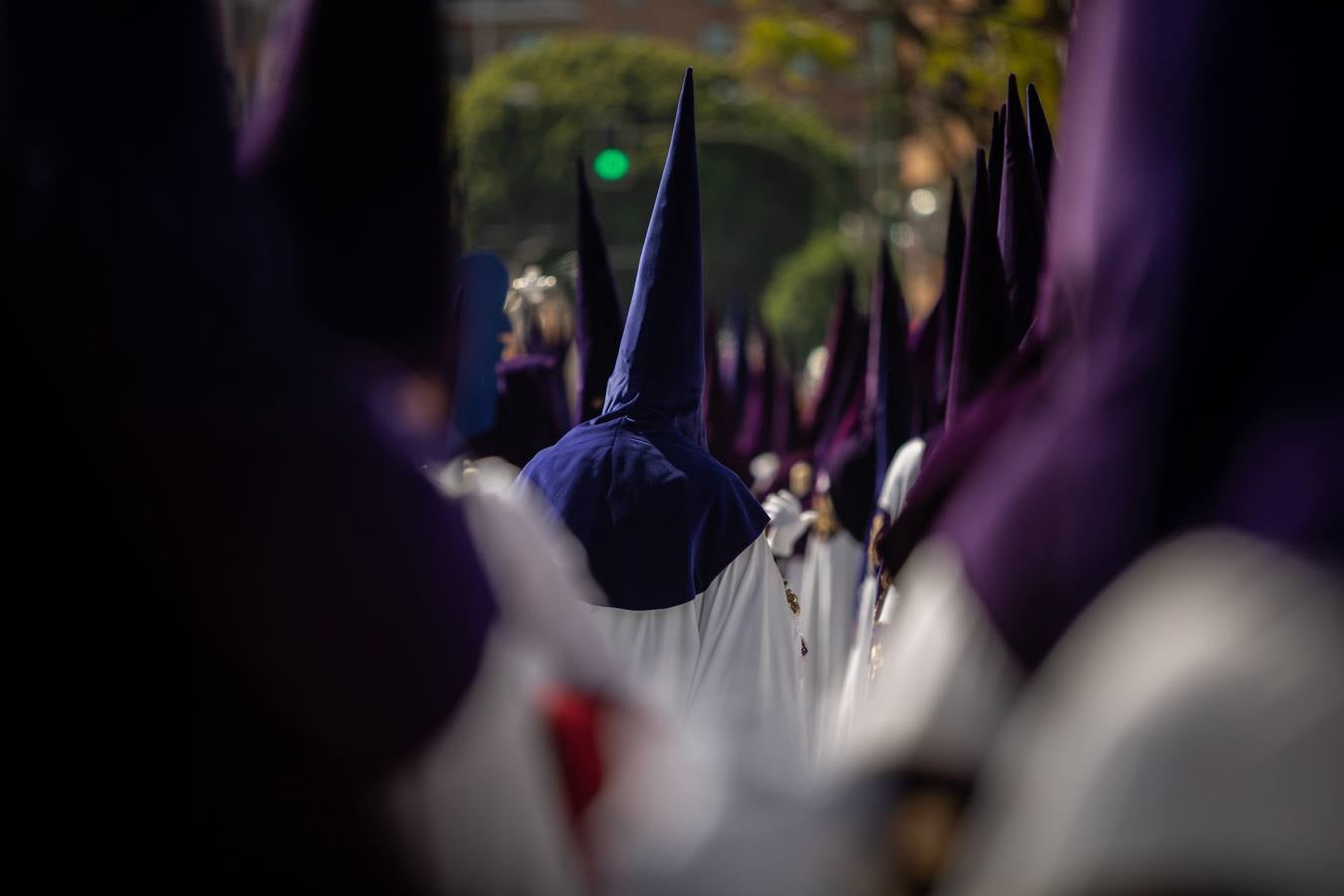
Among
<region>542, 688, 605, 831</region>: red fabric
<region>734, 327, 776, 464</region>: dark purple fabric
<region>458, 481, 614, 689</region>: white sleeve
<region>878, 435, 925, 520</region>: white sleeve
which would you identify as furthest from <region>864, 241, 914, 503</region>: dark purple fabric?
<region>542, 688, 605, 831</region>: red fabric

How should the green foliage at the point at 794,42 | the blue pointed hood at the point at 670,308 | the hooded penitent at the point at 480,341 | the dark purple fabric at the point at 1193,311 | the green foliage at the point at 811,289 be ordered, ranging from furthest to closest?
the green foliage at the point at 811,289 → the green foliage at the point at 794,42 → the hooded penitent at the point at 480,341 → the blue pointed hood at the point at 670,308 → the dark purple fabric at the point at 1193,311

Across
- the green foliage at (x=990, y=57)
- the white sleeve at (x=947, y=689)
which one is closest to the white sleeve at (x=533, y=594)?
the white sleeve at (x=947, y=689)

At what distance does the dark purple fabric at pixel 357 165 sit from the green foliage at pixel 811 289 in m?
24.6

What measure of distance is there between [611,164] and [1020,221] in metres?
12.0

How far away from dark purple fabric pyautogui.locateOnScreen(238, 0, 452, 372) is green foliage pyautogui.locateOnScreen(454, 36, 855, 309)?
31190mm

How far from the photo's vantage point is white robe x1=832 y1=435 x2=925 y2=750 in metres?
3.60

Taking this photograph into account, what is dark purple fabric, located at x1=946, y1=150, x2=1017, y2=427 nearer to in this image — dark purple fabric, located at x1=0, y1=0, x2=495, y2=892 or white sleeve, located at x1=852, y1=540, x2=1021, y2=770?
white sleeve, located at x1=852, y1=540, x2=1021, y2=770

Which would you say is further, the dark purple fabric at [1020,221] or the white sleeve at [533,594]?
the dark purple fabric at [1020,221]

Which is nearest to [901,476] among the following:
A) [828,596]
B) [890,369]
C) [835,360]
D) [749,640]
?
[890,369]

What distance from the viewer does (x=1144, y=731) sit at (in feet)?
3.94

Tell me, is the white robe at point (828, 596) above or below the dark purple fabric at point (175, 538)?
below

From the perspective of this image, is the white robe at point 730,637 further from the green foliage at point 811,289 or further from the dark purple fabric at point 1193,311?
the green foliage at point 811,289

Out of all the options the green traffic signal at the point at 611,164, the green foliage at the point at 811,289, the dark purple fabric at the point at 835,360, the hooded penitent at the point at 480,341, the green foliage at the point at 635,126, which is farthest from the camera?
the green foliage at the point at 635,126

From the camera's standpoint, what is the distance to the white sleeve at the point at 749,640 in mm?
2953
